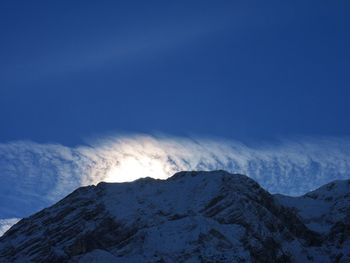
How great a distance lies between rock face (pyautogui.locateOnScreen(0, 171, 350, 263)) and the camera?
15925cm

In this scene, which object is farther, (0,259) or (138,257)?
(0,259)

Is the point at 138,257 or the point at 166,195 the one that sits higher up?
the point at 166,195

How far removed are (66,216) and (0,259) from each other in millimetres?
21892

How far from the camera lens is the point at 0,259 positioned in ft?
589

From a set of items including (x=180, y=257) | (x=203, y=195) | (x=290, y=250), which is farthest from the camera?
(x=203, y=195)

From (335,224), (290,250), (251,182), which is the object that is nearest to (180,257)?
(290,250)

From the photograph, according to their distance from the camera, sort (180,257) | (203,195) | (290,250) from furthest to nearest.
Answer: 1. (203,195)
2. (290,250)
3. (180,257)

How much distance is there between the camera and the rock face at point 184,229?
159250 millimetres

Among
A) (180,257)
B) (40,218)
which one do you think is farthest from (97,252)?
(40,218)

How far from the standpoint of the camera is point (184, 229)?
165125 mm

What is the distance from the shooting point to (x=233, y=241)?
16062 centimetres

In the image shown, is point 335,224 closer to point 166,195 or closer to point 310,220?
point 310,220

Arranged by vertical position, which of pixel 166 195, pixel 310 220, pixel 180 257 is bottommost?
pixel 180 257

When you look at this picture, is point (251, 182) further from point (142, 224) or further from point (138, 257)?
point (138, 257)
